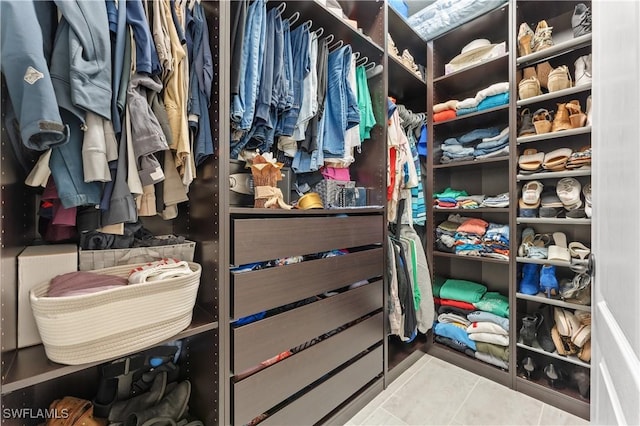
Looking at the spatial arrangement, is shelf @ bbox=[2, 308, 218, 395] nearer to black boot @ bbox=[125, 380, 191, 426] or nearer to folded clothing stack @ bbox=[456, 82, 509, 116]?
black boot @ bbox=[125, 380, 191, 426]

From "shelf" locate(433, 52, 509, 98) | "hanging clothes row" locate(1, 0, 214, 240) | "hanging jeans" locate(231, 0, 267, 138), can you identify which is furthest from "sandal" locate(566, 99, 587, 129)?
"hanging clothes row" locate(1, 0, 214, 240)

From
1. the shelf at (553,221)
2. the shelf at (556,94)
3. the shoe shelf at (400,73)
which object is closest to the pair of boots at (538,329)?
the shelf at (553,221)

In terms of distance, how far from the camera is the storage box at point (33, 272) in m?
0.77

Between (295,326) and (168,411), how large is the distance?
565 mm

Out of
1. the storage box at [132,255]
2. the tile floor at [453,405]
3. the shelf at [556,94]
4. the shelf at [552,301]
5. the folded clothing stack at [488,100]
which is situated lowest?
the tile floor at [453,405]

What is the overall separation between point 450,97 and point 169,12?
2.11 m

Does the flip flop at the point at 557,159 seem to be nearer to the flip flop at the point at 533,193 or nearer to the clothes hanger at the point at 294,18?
the flip flop at the point at 533,193

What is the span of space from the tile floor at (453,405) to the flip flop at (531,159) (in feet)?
4.50

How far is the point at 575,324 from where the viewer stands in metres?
1.52

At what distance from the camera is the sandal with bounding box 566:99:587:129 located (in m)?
1.50

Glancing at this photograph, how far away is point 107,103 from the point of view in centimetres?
79

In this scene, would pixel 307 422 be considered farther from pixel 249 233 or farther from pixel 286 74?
pixel 286 74

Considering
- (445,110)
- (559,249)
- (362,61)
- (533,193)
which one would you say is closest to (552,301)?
(559,249)

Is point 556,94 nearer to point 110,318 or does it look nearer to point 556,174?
point 556,174
